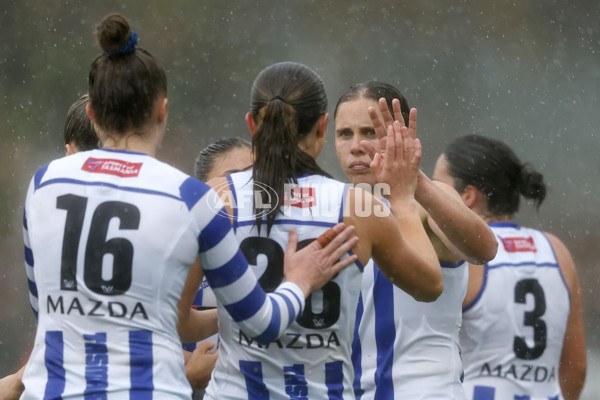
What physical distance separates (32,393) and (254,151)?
3.28 feet

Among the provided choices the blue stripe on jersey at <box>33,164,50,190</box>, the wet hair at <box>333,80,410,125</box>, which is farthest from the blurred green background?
the blue stripe on jersey at <box>33,164,50,190</box>

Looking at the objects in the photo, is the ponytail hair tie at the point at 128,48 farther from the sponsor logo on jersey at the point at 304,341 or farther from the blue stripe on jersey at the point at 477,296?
the blue stripe on jersey at the point at 477,296

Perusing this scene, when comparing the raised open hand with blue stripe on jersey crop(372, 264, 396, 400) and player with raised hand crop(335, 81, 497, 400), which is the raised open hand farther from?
blue stripe on jersey crop(372, 264, 396, 400)

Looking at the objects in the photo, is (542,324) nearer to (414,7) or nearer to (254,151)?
(254,151)

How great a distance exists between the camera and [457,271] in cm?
398

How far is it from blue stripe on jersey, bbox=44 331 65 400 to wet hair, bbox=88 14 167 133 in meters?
0.60

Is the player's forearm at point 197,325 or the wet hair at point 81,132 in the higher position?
the wet hair at point 81,132

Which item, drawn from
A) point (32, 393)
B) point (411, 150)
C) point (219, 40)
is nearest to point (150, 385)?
point (32, 393)

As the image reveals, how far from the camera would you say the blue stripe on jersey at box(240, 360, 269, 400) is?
3.12 meters

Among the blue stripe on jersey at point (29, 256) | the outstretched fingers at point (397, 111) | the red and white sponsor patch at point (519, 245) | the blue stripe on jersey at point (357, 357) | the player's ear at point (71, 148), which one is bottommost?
the blue stripe on jersey at point (357, 357)

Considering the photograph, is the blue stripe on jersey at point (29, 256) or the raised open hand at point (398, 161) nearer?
the blue stripe on jersey at point (29, 256)

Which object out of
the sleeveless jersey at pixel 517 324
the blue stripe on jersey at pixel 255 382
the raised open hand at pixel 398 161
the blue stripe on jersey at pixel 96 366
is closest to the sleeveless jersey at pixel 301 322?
the blue stripe on jersey at pixel 255 382

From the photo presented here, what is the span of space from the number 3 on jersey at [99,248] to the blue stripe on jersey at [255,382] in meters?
0.61

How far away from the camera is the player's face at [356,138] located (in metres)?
4.14
